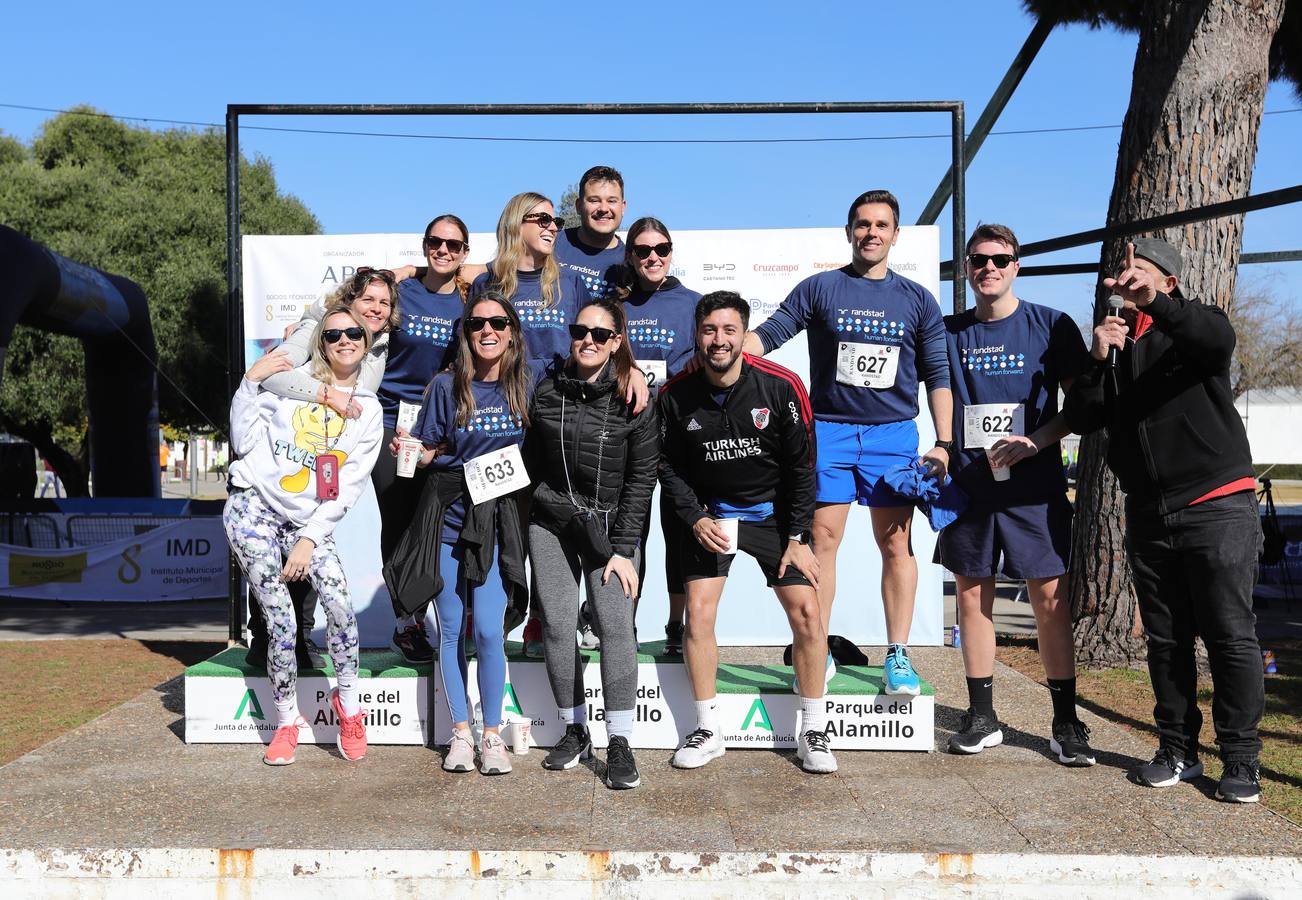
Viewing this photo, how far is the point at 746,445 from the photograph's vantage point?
418 cm

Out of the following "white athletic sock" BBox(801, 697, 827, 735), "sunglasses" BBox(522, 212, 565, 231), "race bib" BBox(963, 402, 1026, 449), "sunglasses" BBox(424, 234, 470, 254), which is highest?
"sunglasses" BBox(522, 212, 565, 231)

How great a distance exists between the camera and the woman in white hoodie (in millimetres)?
4371

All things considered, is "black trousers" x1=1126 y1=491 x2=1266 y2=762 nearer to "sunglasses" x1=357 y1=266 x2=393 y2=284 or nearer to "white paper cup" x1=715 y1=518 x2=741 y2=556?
"white paper cup" x1=715 y1=518 x2=741 y2=556

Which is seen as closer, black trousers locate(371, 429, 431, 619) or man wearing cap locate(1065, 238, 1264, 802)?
man wearing cap locate(1065, 238, 1264, 802)

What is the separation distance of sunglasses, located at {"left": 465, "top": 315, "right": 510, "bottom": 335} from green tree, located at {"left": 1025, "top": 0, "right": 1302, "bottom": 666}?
11.9ft

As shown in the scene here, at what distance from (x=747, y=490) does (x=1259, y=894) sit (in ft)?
6.91

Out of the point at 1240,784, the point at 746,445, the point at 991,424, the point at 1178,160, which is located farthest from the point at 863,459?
the point at 1178,160

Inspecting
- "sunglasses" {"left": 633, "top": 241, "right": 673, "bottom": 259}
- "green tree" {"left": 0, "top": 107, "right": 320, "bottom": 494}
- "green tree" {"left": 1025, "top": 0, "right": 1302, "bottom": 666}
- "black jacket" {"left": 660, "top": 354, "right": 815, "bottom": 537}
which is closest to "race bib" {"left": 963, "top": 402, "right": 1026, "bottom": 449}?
"black jacket" {"left": 660, "top": 354, "right": 815, "bottom": 537}

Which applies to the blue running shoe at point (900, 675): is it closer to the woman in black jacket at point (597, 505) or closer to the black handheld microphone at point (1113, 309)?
the woman in black jacket at point (597, 505)

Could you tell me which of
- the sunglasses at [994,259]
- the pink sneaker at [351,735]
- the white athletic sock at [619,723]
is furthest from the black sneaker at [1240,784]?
the pink sneaker at [351,735]

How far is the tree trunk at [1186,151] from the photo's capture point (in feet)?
20.8

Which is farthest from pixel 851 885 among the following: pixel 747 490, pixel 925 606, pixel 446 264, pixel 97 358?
pixel 97 358

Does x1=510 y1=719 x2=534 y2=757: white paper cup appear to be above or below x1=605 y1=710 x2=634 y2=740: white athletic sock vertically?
below

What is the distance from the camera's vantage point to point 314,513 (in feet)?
14.5
